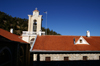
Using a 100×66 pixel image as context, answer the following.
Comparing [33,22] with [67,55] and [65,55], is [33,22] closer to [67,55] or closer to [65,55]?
[65,55]

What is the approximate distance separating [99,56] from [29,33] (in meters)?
11.9

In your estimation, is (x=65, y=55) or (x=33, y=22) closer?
(x=65, y=55)

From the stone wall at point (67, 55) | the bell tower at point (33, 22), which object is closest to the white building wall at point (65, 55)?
the stone wall at point (67, 55)

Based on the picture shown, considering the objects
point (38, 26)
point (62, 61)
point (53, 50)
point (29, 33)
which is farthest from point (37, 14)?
point (62, 61)

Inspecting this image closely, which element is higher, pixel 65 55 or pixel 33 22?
pixel 33 22

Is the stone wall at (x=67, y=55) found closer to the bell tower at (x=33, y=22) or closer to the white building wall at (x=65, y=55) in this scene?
the white building wall at (x=65, y=55)

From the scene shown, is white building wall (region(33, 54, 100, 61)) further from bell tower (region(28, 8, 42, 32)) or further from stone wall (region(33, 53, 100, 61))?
bell tower (region(28, 8, 42, 32))

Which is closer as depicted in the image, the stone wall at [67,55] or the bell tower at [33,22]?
the stone wall at [67,55]

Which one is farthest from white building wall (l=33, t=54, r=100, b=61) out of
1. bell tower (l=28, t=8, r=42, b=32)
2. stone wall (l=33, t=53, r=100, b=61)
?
bell tower (l=28, t=8, r=42, b=32)

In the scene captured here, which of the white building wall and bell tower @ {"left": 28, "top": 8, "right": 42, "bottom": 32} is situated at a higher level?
bell tower @ {"left": 28, "top": 8, "right": 42, "bottom": 32}

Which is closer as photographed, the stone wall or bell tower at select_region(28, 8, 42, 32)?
the stone wall

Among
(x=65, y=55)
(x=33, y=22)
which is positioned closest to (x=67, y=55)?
(x=65, y=55)

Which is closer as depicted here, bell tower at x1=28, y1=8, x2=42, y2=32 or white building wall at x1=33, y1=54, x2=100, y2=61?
white building wall at x1=33, y1=54, x2=100, y2=61

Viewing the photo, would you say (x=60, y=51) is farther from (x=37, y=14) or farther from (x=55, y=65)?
(x=37, y=14)
